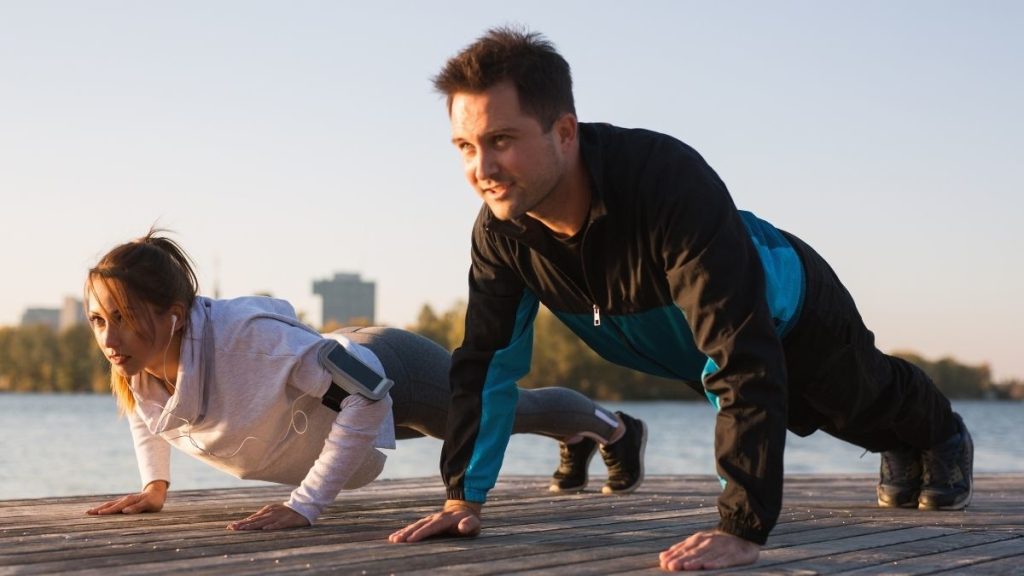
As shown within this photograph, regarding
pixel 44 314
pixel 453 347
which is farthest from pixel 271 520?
pixel 44 314

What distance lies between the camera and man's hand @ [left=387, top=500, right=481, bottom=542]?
3.32 meters

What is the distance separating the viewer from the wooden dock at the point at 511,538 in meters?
2.92

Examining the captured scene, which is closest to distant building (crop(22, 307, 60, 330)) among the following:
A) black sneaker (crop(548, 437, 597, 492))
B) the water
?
the water

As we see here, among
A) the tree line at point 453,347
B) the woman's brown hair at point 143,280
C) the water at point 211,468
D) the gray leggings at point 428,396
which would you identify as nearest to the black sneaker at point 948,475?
the gray leggings at point 428,396

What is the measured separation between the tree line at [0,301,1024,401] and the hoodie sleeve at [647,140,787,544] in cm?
3524

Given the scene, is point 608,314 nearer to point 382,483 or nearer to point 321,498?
point 321,498

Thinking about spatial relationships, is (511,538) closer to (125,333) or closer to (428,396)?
(428,396)

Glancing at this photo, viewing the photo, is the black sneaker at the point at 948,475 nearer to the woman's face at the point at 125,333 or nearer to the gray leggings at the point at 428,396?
the gray leggings at the point at 428,396

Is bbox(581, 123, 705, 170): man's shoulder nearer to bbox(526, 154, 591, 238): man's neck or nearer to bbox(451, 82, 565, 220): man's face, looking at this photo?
bbox(526, 154, 591, 238): man's neck

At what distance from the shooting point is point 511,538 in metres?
3.43

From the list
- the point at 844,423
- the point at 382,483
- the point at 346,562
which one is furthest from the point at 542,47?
the point at 382,483

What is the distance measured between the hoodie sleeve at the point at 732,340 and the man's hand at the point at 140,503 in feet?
6.73

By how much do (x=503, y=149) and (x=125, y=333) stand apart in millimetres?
1379

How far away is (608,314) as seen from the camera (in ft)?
11.8
